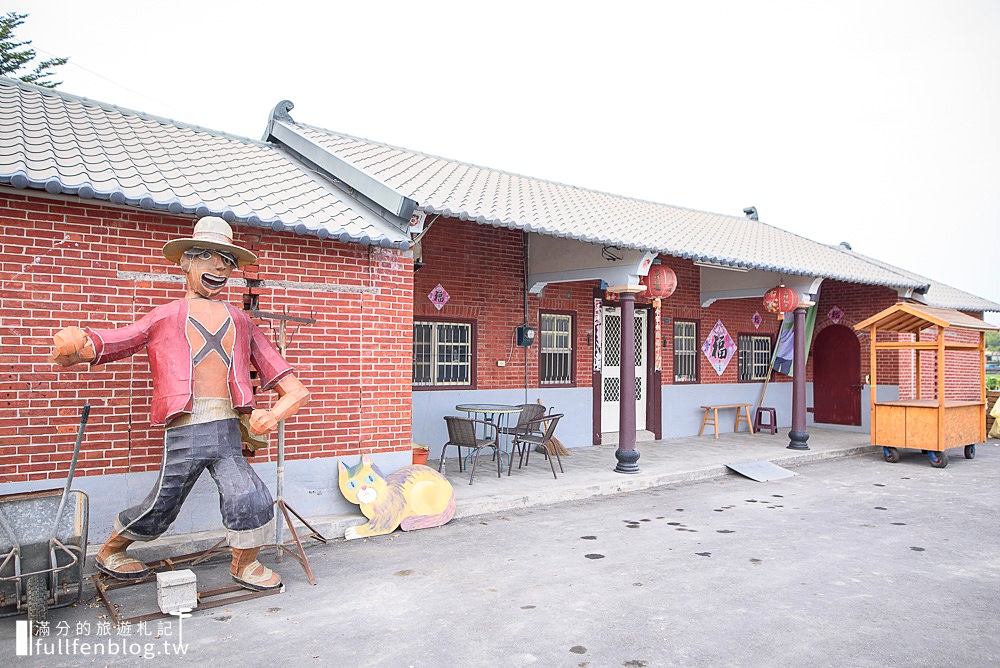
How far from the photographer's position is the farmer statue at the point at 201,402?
4.44 m

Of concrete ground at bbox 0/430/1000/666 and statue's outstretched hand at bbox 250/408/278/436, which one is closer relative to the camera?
concrete ground at bbox 0/430/1000/666

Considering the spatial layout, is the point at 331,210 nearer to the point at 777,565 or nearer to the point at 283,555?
the point at 283,555

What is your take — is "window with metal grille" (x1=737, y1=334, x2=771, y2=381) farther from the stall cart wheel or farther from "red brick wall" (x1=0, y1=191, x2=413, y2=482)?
"red brick wall" (x1=0, y1=191, x2=413, y2=482)

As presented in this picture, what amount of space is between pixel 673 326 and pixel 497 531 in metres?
7.28

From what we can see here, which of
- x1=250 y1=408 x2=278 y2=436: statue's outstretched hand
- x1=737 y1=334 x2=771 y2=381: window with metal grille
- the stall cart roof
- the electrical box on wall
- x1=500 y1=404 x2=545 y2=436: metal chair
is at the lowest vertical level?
x1=500 y1=404 x2=545 y2=436: metal chair

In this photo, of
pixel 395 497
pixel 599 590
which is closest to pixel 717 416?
pixel 395 497

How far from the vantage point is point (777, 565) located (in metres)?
5.45

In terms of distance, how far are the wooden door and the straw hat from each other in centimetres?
1299

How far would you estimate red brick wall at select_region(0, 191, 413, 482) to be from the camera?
4.90m

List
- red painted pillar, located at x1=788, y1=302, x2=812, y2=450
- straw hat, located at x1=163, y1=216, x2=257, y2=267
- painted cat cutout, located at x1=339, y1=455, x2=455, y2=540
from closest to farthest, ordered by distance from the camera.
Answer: straw hat, located at x1=163, y1=216, x2=257, y2=267, painted cat cutout, located at x1=339, y1=455, x2=455, y2=540, red painted pillar, located at x1=788, y1=302, x2=812, y2=450

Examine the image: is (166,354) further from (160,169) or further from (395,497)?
(395,497)

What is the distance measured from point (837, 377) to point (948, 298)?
411 cm

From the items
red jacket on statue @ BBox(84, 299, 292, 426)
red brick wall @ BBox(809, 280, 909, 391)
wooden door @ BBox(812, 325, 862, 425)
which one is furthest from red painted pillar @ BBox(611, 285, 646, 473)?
wooden door @ BBox(812, 325, 862, 425)

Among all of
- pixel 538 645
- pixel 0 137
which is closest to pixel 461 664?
pixel 538 645
